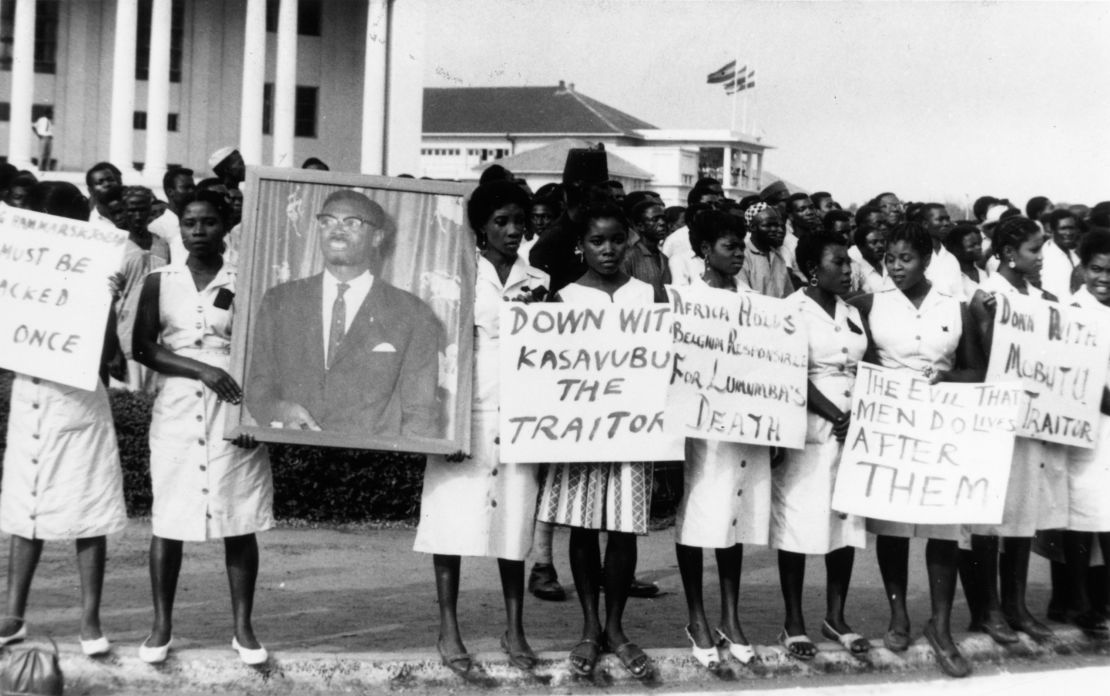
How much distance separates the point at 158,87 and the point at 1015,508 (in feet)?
155

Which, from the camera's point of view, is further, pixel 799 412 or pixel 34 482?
pixel 799 412

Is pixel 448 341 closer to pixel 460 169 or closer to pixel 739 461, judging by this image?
pixel 739 461

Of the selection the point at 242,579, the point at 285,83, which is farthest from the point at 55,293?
the point at 285,83

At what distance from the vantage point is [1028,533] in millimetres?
7359

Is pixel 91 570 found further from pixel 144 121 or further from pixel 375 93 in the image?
pixel 144 121

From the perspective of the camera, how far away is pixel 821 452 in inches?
276

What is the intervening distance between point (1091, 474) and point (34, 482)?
520cm

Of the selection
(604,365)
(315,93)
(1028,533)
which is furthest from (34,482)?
(315,93)

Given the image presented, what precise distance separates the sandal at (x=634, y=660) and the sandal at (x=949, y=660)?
57.2 inches

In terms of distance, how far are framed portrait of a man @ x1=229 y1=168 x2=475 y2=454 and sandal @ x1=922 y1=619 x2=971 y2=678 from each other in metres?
2.52

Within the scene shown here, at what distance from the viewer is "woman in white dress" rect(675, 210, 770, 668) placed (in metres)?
6.73

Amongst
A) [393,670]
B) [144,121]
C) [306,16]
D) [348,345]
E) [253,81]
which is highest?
[306,16]

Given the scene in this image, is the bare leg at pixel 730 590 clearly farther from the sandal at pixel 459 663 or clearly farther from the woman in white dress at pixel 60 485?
the woman in white dress at pixel 60 485

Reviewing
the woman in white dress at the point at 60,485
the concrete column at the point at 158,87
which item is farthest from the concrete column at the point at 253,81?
the woman in white dress at the point at 60,485
